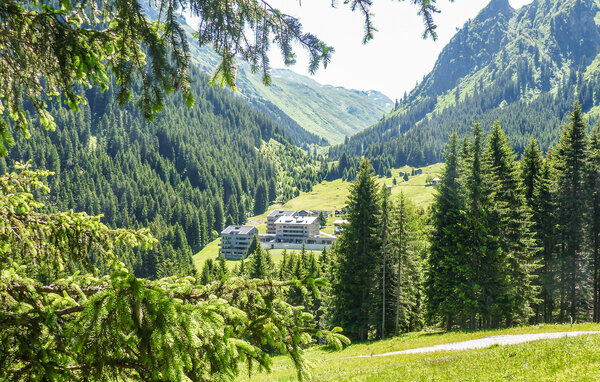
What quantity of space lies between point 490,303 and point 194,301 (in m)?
28.6

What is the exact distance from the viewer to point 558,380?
9.85 metres

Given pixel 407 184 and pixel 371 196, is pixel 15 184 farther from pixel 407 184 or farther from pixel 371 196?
pixel 407 184

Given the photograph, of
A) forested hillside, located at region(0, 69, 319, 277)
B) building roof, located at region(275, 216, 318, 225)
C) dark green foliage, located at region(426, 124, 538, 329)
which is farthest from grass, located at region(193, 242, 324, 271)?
dark green foliage, located at region(426, 124, 538, 329)

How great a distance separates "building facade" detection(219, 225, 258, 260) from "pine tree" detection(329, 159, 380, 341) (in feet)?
299

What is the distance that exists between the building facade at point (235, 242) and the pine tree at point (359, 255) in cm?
9105

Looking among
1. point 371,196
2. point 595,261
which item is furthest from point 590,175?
point 371,196

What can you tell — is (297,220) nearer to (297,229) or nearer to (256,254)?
(297,229)

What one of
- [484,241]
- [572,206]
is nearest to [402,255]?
[484,241]

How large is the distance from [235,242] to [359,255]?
95910 millimetres

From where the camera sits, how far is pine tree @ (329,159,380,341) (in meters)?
31.1

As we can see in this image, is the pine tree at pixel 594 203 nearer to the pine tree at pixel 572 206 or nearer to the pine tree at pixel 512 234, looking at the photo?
the pine tree at pixel 572 206

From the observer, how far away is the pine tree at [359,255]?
31125 mm

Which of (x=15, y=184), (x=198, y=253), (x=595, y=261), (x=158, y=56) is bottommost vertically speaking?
(x=198, y=253)

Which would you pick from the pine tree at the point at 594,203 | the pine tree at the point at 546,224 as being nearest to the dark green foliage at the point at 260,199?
the pine tree at the point at 546,224
